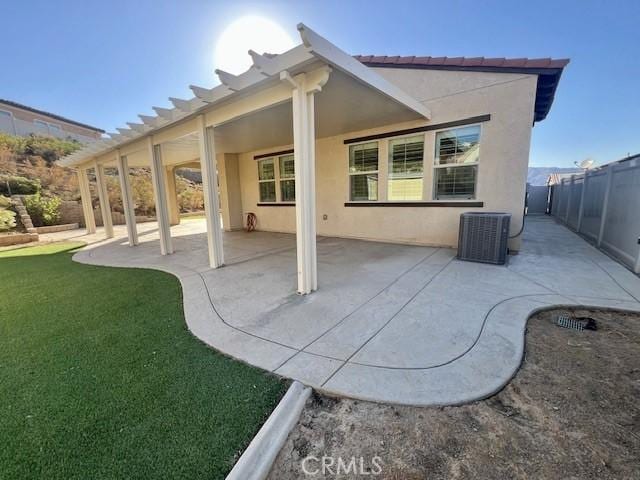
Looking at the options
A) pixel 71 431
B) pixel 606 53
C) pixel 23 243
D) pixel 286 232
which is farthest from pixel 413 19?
pixel 23 243

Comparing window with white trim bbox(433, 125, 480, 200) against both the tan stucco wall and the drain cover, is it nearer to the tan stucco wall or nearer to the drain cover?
the tan stucco wall

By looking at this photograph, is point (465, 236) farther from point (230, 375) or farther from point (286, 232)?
point (286, 232)

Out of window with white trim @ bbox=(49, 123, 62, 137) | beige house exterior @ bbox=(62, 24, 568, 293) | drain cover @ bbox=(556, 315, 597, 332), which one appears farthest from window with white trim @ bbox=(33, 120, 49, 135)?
drain cover @ bbox=(556, 315, 597, 332)

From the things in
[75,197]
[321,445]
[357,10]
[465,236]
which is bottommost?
[321,445]

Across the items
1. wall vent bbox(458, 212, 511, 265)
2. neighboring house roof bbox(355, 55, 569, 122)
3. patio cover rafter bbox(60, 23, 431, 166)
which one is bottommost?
wall vent bbox(458, 212, 511, 265)

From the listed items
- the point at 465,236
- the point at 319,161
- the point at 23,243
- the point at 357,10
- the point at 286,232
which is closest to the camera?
the point at 465,236

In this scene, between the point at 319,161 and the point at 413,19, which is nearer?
the point at 413,19

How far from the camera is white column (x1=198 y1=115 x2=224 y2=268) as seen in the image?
4789 millimetres

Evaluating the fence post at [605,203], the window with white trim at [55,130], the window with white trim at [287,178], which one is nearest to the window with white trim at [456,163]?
the fence post at [605,203]

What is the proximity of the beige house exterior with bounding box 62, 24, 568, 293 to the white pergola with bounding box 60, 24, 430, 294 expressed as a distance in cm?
2

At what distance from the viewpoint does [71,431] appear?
1.50 meters

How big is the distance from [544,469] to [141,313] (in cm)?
373

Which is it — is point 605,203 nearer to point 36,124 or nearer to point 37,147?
point 37,147

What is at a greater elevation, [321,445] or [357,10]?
[357,10]
